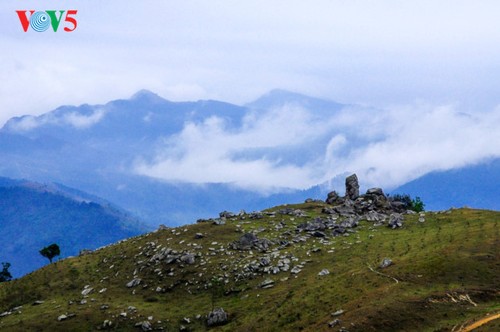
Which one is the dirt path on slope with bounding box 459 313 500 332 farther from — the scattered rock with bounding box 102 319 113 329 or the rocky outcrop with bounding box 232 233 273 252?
the scattered rock with bounding box 102 319 113 329

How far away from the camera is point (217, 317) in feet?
358

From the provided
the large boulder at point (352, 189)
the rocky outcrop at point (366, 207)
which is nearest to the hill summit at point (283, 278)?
the rocky outcrop at point (366, 207)

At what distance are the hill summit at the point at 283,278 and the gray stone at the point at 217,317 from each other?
190mm

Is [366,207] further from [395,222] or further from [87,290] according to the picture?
[87,290]

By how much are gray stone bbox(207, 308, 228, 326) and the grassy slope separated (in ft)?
4.85

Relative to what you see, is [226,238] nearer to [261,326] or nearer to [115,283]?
[115,283]

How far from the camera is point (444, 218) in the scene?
147 meters

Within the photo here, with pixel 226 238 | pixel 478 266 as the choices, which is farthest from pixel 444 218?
pixel 226 238

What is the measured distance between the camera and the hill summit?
9438 cm

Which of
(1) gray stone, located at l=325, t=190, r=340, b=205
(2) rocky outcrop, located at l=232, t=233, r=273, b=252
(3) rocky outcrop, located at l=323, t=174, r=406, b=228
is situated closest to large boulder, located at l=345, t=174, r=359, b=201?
(3) rocky outcrop, located at l=323, t=174, r=406, b=228

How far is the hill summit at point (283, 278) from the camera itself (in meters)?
94.4

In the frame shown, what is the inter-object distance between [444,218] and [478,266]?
1781 inches

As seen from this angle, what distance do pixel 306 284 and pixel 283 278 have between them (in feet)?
27.9

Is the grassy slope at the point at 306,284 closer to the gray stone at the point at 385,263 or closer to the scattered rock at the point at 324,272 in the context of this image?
the scattered rock at the point at 324,272
